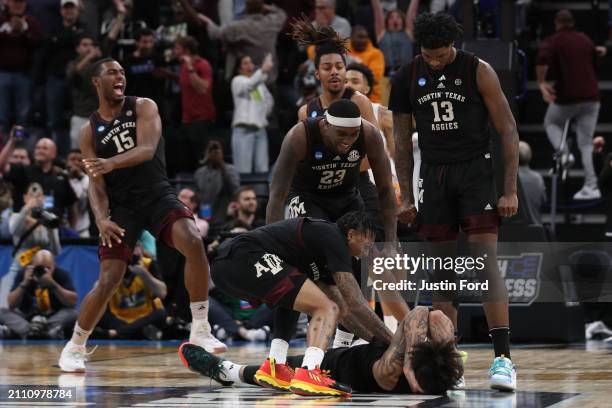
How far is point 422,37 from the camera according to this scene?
26.9 ft

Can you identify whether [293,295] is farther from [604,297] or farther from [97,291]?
[604,297]

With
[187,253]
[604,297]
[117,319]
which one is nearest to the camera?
[187,253]

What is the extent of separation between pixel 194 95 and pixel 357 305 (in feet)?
31.4

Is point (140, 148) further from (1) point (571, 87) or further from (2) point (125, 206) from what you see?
(1) point (571, 87)

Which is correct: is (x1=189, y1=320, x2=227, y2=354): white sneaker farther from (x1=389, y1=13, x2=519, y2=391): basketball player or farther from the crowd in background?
the crowd in background

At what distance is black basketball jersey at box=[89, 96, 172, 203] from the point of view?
390 inches

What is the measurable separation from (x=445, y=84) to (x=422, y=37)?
13.3 inches

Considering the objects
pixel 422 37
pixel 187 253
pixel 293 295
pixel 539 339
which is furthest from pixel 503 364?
pixel 539 339

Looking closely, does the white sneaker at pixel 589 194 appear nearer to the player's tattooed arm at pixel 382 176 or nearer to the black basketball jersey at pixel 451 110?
the player's tattooed arm at pixel 382 176

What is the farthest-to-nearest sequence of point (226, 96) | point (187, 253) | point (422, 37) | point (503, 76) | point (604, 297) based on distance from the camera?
point (226, 96)
point (604, 297)
point (503, 76)
point (187, 253)
point (422, 37)

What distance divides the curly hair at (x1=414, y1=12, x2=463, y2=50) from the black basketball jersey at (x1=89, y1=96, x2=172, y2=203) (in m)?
2.66

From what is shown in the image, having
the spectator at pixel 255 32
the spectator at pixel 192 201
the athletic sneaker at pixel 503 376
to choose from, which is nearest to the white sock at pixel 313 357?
the athletic sneaker at pixel 503 376

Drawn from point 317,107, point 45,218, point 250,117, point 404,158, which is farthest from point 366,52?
point 404,158

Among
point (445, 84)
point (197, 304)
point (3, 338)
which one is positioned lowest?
point (3, 338)
